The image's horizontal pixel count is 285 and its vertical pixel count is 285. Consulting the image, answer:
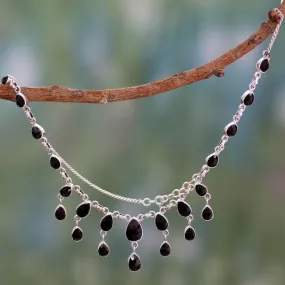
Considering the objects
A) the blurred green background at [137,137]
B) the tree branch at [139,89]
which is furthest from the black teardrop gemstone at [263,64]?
the blurred green background at [137,137]

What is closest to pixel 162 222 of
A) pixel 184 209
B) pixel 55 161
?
pixel 184 209

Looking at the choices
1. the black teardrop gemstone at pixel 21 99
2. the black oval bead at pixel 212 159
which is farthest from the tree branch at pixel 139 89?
the black oval bead at pixel 212 159

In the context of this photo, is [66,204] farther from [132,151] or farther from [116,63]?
[116,63]

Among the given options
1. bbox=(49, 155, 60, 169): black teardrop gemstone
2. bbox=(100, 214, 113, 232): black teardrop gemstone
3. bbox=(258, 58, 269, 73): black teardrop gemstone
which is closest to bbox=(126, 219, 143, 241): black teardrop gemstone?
bbox=(100, 214, 113, 232): black teardrop gemstone

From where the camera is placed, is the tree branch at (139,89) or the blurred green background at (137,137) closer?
the tree branch at (139,89)

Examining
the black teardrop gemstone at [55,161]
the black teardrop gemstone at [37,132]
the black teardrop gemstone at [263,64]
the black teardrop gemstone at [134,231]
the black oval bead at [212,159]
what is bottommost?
the black teardrop gemstone at [134,231]

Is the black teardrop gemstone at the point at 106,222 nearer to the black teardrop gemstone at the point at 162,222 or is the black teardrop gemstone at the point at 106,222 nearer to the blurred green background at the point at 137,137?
the black teardrop gemstone at the point at 162,222

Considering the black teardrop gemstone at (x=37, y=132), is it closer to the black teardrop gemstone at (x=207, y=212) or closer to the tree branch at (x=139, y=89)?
the tree branch at (x=139, y=89)

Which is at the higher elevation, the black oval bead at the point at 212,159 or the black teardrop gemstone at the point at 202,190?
the black oval bead at the point at 212,159
